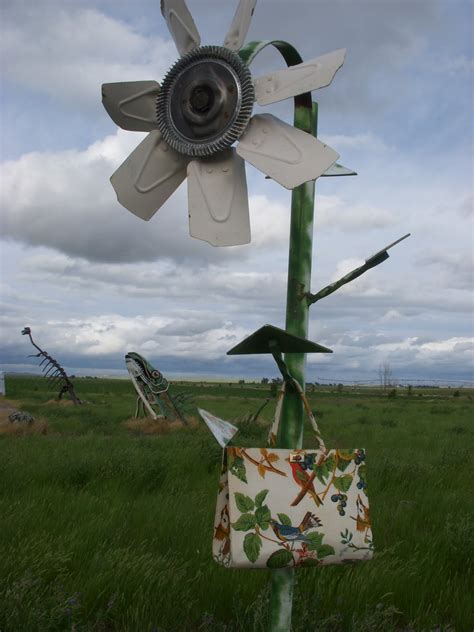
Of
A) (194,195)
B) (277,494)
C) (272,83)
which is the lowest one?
(277,494)

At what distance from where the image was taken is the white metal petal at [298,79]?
214cm

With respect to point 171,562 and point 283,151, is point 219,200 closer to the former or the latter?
point 283,151

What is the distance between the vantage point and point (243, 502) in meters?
1.99

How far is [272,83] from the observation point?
222 centimetres

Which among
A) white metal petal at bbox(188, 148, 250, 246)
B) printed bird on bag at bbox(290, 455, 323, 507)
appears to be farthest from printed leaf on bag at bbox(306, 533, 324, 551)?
white metal petal at bbox(188, 148, 250, 246)

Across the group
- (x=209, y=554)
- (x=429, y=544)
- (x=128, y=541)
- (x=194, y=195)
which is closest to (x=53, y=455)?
(x=128, y=541)

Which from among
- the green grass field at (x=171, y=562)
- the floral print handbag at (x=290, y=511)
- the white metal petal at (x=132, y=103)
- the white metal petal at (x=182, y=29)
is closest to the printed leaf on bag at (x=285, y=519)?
the floral print handbag at (x=290, y=511)

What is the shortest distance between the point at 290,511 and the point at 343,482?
0.24 m

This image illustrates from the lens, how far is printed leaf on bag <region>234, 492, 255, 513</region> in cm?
198

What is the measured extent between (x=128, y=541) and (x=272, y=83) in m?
3.29

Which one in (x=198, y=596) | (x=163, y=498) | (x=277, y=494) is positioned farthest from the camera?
(x=163, y=498)

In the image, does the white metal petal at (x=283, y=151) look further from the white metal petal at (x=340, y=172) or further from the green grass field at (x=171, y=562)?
the green grass field at (x=171, y=562)

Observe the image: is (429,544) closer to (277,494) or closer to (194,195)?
(277,494)

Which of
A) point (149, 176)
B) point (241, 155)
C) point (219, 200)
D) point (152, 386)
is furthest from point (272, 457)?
point (152, 386)
